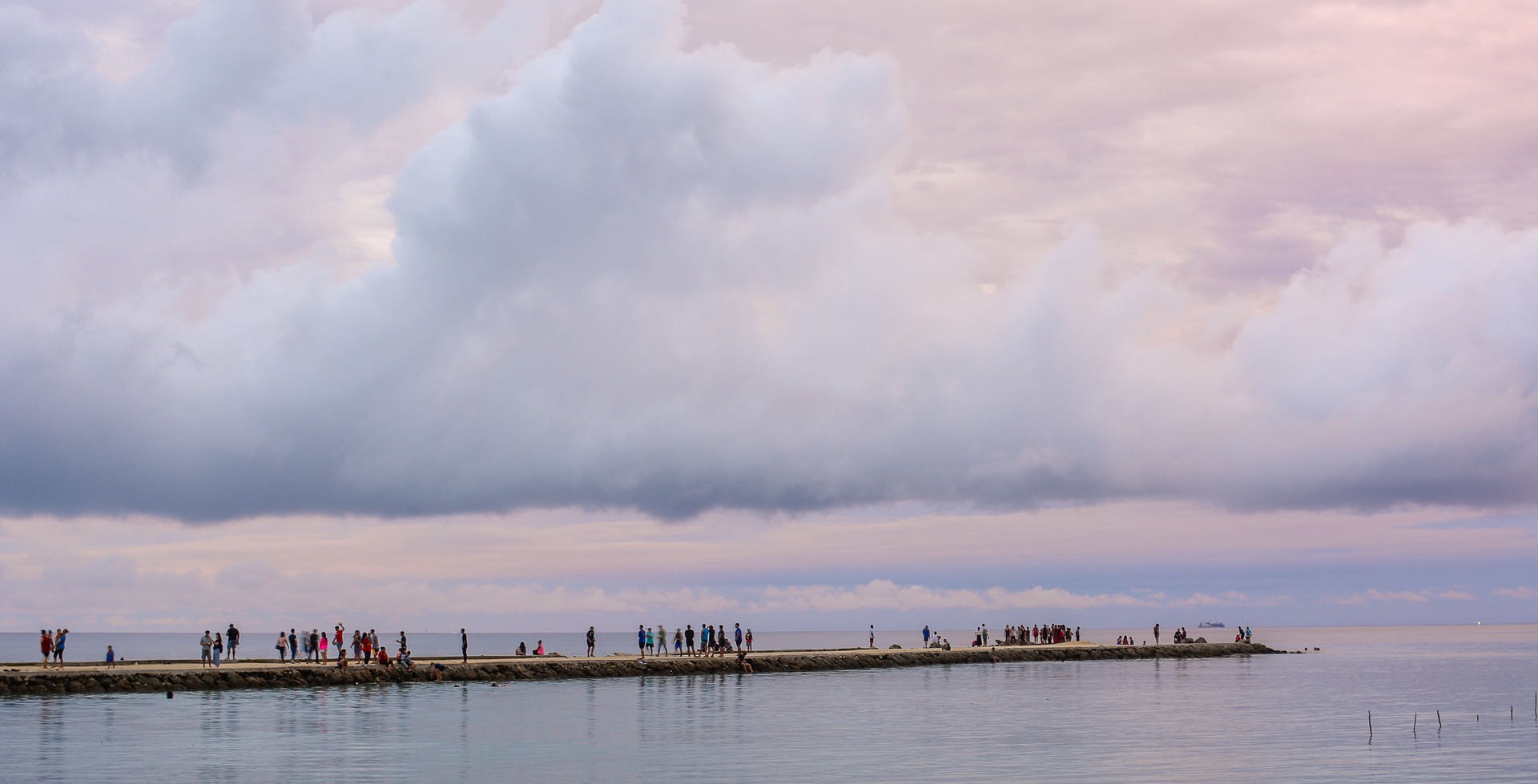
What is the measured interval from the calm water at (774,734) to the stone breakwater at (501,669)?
223cm

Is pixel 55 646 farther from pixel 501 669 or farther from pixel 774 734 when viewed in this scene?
pixel 774 734

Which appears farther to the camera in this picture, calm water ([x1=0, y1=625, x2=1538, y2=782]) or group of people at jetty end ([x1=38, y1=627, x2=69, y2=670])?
group of people at jetty end ([x1=38, y1=627, x2=69, y2=670])

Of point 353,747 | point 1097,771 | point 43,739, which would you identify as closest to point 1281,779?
point 1097,771

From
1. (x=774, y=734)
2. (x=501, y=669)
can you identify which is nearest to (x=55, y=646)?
(x=501, y=669)

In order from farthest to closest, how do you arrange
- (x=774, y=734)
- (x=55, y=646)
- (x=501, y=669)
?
(x=501, y=669) → (x=55, y=646) → (x=774, y=734)

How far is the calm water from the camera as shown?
43.8 metres

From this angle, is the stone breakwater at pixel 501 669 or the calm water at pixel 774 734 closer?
the calm water at pixel 774 734

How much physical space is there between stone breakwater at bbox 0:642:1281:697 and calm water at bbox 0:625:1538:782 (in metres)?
2.23

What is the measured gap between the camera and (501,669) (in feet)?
289

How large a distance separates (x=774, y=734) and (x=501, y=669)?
Answer: 38.3 meters

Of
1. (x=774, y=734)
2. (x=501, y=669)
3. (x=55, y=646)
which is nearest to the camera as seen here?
(x=774, y=734)

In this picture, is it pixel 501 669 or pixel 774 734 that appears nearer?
pixel 774 734

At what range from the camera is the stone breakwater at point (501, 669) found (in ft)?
235

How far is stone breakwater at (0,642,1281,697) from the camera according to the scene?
71625 millimetres
